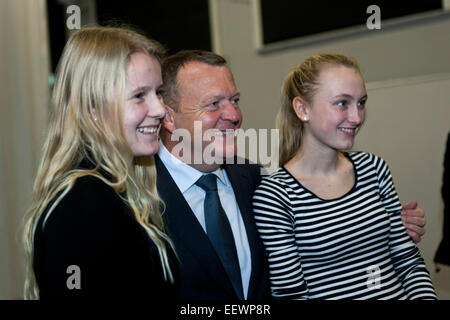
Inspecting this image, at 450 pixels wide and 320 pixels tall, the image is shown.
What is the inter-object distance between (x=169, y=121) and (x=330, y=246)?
68 centimetres

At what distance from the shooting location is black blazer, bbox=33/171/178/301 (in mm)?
998

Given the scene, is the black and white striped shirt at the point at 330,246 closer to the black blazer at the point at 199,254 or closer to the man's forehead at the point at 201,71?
the black blazer at the point at 199,254

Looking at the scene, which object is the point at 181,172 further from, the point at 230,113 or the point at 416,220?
the point at 416,220

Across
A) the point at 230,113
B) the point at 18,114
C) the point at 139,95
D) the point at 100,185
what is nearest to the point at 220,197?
the point at 230,113

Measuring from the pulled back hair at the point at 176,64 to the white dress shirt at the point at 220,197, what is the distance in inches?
7.5

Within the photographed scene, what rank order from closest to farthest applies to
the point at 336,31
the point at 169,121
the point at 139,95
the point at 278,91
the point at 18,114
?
1. the point at 139,95
2. the point at 169,121
3. the point at 336,31
4. the point at 278,91
5. the point at 18,114

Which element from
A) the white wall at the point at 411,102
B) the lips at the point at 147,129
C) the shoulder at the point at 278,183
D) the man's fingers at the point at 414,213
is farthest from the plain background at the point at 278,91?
the lips at the point at 147,129

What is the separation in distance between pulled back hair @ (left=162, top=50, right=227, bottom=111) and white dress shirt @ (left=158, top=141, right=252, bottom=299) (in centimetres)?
19

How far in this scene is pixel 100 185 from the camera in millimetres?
1074

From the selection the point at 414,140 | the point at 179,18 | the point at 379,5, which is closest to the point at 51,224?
the point at 414,140

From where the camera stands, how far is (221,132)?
1.62 meters

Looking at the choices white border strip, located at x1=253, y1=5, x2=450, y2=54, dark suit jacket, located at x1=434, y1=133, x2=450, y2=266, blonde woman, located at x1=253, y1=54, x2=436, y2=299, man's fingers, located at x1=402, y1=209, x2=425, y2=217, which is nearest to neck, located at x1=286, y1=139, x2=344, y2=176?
blonde woman, located at x1=253, y1=54, x2=436, y2=299

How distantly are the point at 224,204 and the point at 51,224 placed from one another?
66 cm

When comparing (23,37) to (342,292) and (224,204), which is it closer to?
(224,204)
